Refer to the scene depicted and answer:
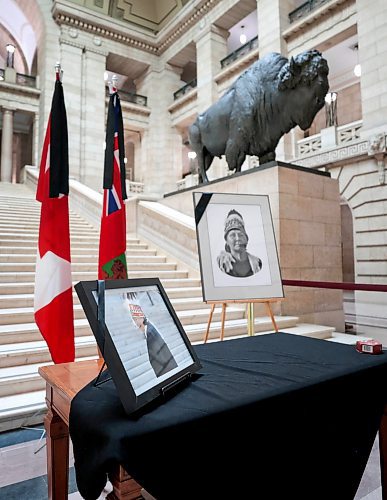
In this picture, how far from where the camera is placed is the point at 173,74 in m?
21.4

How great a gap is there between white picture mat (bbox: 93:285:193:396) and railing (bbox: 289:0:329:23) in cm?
1517

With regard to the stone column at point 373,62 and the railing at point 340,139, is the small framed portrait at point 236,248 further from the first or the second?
the railing at point 340,139

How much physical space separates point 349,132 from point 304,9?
5206mm

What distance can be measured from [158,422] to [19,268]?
16.8ft

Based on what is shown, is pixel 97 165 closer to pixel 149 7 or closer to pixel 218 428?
pixel 149 7

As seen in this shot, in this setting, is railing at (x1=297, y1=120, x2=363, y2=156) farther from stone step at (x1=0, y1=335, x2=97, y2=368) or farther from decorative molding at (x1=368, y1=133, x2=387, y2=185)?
stone step at (x1=0, y1=335, x2=97, y2=368)

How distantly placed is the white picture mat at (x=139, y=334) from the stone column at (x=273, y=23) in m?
15.2

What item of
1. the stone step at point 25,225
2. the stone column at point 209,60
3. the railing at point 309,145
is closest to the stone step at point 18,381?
the stone step at point 25,225

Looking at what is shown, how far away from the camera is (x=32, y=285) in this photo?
A: 507cm

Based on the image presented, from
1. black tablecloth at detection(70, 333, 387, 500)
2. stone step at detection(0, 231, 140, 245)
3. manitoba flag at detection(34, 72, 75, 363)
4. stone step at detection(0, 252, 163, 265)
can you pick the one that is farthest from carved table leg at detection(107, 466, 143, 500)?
stone step at detection(0, 231, 140, 245)

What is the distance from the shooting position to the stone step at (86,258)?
19.2 feet

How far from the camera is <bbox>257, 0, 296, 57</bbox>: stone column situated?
14297 millimetres

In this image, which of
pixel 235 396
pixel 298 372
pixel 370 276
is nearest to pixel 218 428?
pixel 235 396

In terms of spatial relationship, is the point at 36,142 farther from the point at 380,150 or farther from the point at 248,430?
the point at 248,430
